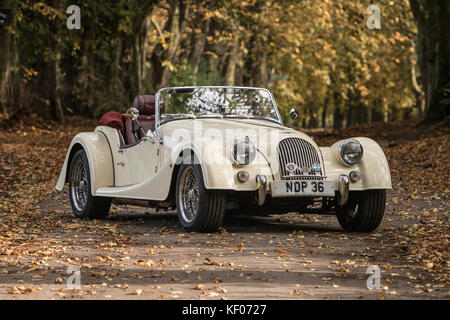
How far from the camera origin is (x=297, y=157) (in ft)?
34.1

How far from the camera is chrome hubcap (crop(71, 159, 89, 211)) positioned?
42.0 ft

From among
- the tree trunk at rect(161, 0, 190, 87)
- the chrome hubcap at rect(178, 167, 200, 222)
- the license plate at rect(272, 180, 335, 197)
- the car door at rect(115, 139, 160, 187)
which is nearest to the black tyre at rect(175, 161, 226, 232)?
the chrome hubcap at rect(178, 167, 200, 222)

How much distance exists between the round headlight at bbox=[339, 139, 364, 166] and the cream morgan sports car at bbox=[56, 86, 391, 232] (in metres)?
0.01

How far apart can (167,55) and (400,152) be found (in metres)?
16.0

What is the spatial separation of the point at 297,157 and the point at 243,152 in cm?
66

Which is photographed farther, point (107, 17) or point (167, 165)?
point (107, 17)

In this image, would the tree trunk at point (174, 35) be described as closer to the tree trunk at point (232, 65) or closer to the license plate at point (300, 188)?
the tree trunk at point (232, 65)

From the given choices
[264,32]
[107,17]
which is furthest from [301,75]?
[107,17]

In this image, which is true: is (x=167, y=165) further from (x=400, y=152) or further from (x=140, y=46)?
(x=140, y=46)

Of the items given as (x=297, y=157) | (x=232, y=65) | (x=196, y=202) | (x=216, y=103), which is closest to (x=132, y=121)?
(x=216, y=103)

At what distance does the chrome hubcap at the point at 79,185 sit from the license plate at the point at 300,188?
3.68m

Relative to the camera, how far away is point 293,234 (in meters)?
10.6

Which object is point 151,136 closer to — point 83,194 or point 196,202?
point 196,202

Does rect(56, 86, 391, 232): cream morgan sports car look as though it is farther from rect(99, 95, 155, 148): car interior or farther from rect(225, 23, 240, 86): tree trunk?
rect(225, 23, 240, 86): tree trunk
